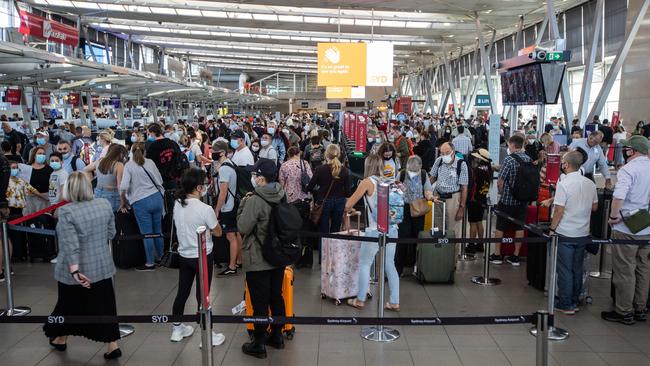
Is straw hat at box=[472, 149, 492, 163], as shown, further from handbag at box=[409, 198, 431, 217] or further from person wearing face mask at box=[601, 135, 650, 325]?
person wearing face mask at box=[601, 135, 650, 325]

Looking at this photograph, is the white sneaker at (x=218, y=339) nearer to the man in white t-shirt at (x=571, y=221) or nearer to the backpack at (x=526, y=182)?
the man in white t-shirt at (x=571, y=221)

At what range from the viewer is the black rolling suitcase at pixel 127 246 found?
24.5ft

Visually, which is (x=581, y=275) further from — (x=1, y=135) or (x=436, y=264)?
(x=1, y=135)

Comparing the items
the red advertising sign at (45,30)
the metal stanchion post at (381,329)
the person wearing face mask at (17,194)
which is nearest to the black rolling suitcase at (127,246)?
the person wearing face mask at (17,194)

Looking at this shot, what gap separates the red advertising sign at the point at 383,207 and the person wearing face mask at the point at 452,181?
93.5 inches

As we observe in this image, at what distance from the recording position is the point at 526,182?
7.14 metres

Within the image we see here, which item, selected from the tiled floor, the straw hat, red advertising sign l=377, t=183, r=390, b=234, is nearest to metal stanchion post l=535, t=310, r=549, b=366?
the tiled floor

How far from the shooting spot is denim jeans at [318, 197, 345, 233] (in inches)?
279

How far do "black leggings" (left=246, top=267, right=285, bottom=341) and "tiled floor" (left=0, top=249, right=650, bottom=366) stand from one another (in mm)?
374

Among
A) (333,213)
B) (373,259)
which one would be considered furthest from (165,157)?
(373,259)

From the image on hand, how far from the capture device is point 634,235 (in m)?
5.48

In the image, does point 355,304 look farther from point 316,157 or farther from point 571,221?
point 316,157

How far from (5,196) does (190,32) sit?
31071mm

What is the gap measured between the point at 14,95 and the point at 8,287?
47.1 ft
